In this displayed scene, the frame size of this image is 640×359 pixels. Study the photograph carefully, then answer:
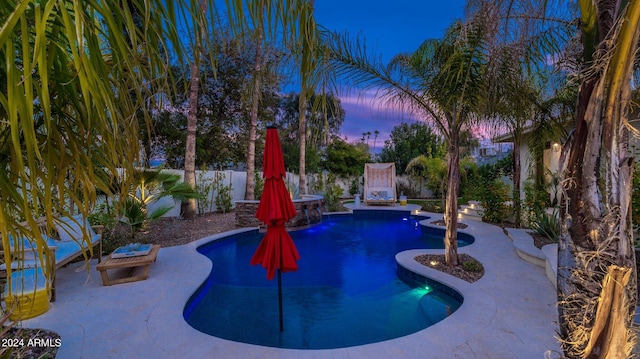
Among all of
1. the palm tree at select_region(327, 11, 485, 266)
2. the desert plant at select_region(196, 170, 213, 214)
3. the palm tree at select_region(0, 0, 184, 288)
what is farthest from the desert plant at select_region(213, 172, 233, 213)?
the palm tree at select_region(0, 0, 184, 288)

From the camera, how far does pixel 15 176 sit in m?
0.96

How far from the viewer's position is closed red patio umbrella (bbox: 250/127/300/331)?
Result: 4.48m

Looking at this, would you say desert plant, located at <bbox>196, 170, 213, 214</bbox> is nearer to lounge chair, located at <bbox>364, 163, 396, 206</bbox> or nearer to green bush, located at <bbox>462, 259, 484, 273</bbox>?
lounge chair, located at <bbox>364, 163, 396, 206</bbox>


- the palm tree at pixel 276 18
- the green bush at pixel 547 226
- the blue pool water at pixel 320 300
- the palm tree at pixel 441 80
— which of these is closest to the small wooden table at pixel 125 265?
the blue pool water at pixel 320 300

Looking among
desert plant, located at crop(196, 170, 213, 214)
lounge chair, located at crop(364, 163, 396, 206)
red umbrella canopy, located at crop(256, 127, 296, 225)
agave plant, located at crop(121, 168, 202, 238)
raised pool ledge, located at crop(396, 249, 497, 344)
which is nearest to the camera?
raised pool ledge, located at crop(396, 249, 497, 344)

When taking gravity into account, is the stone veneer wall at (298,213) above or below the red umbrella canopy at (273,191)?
below

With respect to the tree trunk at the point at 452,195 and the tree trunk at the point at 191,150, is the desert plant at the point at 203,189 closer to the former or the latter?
the tree trunk at the point at 191,150

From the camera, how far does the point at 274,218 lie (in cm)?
457

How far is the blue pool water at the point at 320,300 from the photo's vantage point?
4293 mm

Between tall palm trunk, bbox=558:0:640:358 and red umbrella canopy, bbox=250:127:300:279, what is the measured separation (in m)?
3.26

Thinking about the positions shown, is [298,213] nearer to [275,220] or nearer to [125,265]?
[125,265]

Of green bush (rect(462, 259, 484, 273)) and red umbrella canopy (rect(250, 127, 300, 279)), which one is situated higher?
red umbrella canopy (rect(250, 127, 300, 279))

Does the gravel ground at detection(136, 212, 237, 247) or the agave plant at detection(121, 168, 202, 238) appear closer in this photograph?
the agave plant at detection(121, 168, 202, 238)

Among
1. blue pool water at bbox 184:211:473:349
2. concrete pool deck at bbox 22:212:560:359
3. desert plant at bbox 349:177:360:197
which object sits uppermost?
desert plant at bbox 349:177:360:197
